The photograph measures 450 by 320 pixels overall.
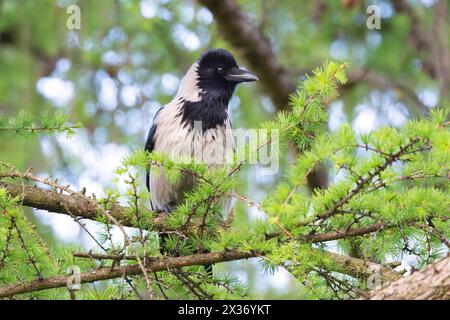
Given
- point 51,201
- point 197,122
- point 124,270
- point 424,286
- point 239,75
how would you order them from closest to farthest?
1. point 424,286
2. point 124,270
3. point 51,201
4. point 197,122
5. point 239,75

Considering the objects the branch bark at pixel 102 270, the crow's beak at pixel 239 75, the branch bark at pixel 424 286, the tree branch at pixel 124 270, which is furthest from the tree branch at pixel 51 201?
the crow's beak at pixel 239 75

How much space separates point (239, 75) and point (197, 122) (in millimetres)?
684

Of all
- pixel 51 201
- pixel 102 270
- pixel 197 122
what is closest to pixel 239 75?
pixel 197 122

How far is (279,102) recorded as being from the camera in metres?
8.45

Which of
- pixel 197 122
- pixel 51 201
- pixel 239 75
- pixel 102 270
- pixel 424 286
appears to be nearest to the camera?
pixel 424 286

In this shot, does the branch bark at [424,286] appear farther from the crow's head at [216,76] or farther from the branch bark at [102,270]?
the crow's head at [216,76]

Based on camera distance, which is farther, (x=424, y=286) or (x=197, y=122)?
(x=197, y=122)

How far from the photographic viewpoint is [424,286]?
3102mm

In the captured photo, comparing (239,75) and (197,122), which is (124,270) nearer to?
(197,122)

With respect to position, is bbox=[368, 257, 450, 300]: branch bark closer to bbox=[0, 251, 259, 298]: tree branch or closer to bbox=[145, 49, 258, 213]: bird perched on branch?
bbox=[0, 251, 259, 298]: tree branch
